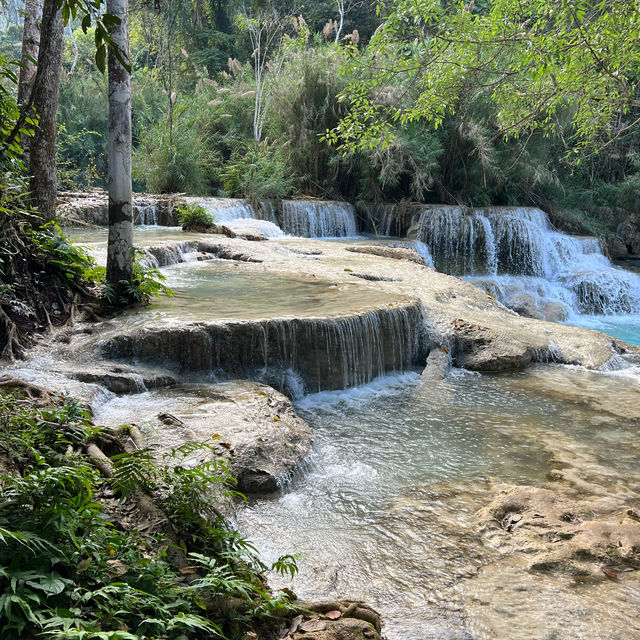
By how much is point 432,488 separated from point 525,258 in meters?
11.4

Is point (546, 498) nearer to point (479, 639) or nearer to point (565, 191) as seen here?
point (479, 639)

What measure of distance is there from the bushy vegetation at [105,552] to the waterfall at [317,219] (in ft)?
38.5

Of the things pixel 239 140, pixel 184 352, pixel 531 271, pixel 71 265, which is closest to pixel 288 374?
pixel 184 352

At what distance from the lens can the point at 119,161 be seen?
561cm

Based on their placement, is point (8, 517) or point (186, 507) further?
point (186, 507)

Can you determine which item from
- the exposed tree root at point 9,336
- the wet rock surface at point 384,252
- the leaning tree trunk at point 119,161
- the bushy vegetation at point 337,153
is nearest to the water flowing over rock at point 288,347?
the exposed tree root at point 9,336

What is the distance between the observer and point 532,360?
7.11 m

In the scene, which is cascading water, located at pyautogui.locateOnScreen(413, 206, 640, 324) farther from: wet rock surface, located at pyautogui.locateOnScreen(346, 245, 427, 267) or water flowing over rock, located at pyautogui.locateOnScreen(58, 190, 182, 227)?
water flowing over rock, located at pyautogui.locateOnScreen(58, 190, 182, 227)

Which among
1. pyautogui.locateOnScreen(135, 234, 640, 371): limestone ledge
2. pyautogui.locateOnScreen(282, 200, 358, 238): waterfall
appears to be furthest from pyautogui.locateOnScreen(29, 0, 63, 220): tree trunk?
pyautogui.locateOnScreen(282, 200, 358, 238): waterfall

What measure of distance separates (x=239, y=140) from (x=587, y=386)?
14.2 metres

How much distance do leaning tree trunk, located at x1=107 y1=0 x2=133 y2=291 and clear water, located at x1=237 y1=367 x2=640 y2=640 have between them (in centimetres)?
242

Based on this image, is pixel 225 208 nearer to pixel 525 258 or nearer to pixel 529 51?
pixel 525 258

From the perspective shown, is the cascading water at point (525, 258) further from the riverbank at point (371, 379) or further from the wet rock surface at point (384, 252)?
the riverbank at point (371, 379)

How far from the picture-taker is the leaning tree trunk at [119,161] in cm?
532
